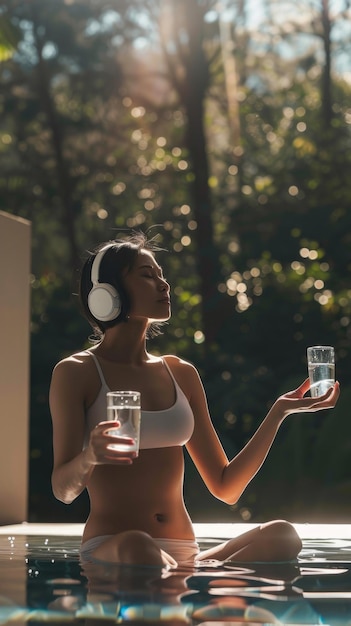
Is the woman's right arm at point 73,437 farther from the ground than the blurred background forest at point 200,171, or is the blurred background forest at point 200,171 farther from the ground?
the blurred background forest at point 200,171

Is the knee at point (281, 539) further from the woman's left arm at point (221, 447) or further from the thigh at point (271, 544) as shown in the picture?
the woman's left arm at point (221, 447)

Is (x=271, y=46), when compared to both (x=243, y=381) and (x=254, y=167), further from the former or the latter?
(x=243, y=381)

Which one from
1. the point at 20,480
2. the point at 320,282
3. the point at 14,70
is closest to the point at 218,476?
the point at 20,480

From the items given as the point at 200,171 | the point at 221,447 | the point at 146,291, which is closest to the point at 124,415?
the point at 146,291

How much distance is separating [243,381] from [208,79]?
4.65 metres

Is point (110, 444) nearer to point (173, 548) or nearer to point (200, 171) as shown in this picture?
point (173, 548)

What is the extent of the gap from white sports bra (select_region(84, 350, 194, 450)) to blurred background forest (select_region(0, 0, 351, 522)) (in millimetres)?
8588

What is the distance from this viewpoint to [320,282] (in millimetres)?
12844

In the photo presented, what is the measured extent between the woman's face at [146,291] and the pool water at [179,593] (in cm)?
79

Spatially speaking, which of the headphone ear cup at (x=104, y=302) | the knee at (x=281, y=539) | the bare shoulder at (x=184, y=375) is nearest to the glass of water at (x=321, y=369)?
the knee at (x=281, y=539)

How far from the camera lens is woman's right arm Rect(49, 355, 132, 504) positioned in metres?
2.75

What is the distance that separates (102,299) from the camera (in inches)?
132

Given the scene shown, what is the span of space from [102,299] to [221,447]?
64 cm

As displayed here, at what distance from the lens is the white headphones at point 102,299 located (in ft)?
11.0
